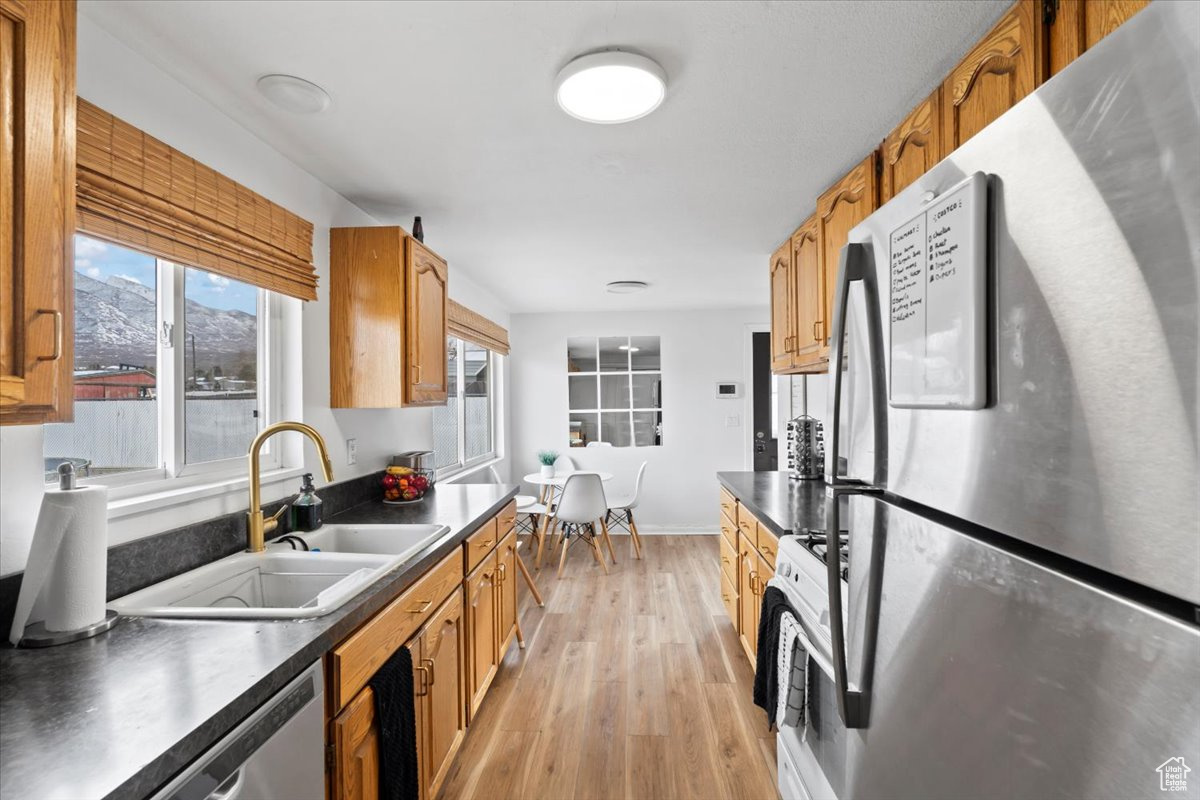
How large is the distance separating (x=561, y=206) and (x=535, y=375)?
11.1 feet

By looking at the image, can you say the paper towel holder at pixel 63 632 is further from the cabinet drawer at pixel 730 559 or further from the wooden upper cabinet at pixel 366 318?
the cabinet drawer at pixel 730 559

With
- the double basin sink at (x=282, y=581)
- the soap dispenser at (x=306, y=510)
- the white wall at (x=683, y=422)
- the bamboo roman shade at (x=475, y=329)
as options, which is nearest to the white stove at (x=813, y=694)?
the double basin sink at (x=282, y=581)

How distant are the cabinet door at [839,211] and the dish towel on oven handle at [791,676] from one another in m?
1.02

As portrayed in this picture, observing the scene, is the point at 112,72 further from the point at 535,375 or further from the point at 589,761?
the point at 535,375

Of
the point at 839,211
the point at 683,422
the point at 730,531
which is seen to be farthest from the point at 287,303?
the point at 683,422

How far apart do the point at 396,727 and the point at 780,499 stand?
1.84 meters

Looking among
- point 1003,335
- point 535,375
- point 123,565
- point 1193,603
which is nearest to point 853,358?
point 1003,335

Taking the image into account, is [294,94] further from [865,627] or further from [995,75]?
[865,627]

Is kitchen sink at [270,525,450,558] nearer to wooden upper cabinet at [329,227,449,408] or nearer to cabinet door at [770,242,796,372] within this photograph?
wooden upper cabinet at [329,227,449,408]

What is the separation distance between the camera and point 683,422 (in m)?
5.84

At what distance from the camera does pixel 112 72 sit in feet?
4.61

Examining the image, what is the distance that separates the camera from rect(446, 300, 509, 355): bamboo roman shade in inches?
150

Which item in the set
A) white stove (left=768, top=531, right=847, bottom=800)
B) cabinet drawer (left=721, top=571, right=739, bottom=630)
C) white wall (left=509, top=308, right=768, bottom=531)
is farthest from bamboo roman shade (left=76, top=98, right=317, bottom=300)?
white wall (left=509, top=308, right=768, bottom=531)

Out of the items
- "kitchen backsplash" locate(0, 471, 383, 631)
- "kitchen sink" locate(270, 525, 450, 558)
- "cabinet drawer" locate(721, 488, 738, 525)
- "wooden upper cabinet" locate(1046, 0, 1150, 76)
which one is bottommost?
"cabinet drawer" locate(721, 488, 738, 525)
